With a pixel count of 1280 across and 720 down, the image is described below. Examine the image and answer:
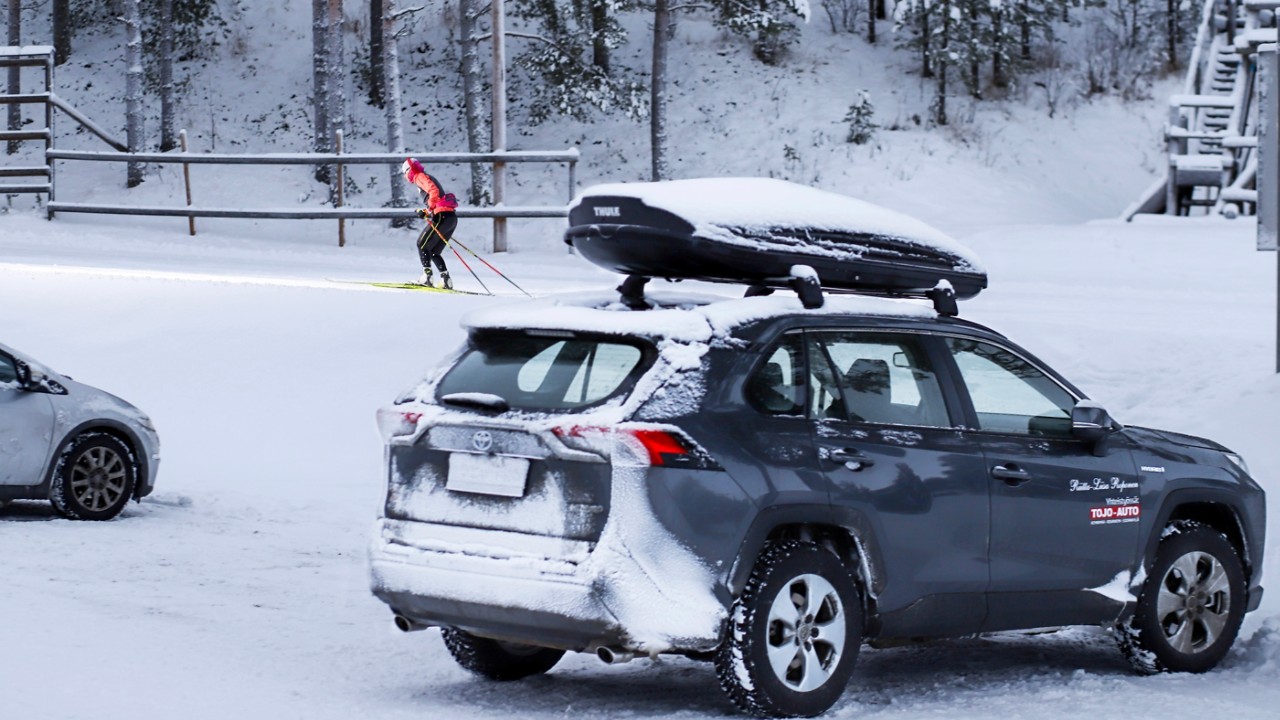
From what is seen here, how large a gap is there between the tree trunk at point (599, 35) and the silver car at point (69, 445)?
23.8 metres

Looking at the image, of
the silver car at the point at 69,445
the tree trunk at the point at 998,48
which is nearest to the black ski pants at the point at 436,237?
the silver car at the point at 69,445

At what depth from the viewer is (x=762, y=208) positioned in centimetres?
690

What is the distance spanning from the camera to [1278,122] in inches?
537

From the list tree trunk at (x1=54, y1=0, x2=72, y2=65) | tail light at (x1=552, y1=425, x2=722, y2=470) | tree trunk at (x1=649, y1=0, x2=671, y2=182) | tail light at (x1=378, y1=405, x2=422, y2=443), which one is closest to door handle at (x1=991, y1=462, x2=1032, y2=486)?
tail light at (x1=552, y1=425, x2=722, y2=470)

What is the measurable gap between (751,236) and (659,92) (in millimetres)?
25728

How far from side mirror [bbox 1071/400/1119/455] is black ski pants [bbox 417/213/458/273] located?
1419cm

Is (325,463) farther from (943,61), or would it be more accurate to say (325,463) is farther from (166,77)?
(166,77)

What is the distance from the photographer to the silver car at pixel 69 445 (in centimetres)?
1122

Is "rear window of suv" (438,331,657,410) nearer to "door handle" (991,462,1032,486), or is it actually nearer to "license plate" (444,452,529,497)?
"license plate" (444,452,529,497)

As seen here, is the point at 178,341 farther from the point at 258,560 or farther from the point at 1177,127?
the point at 1177,127

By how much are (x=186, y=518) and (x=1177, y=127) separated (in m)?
20.1

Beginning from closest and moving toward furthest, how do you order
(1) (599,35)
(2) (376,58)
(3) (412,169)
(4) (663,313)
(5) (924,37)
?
(4) (663,313)
(3) (412,169)
(1) (599,35)
(5) (924,37)
(2) (376,58)

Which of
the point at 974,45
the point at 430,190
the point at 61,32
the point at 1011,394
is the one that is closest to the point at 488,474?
the point at 1011,394

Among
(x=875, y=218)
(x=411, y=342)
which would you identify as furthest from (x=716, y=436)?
(x=411, y=342)
